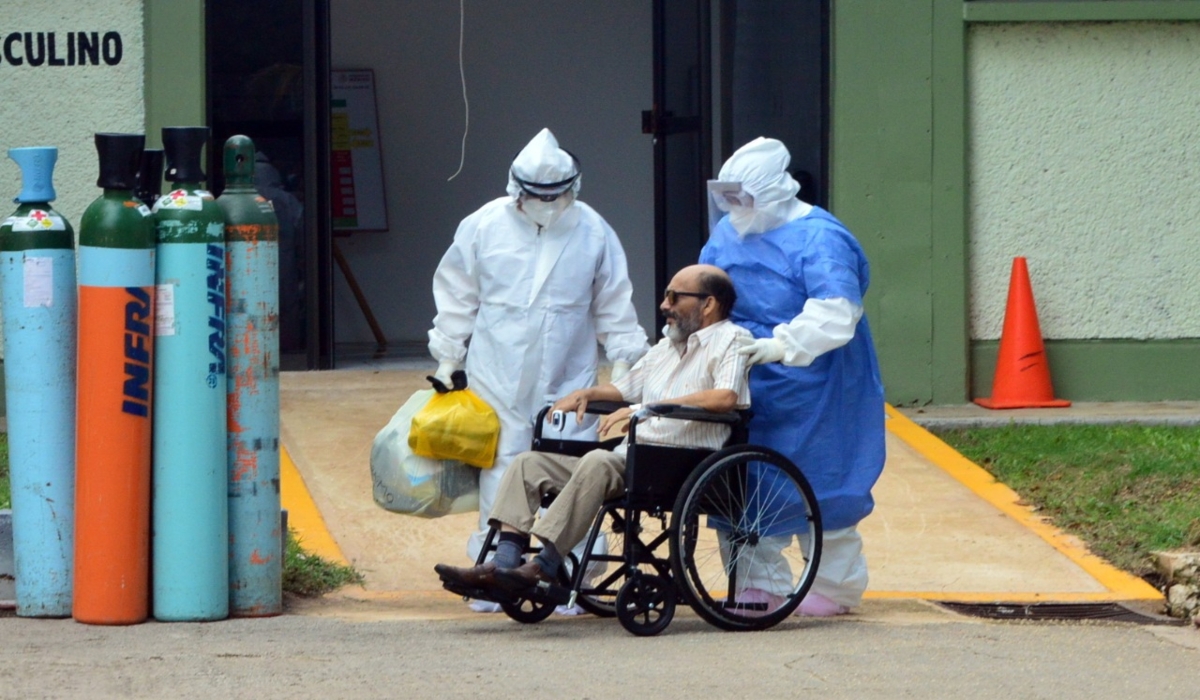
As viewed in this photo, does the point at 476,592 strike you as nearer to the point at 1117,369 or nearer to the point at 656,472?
the point at 656,472

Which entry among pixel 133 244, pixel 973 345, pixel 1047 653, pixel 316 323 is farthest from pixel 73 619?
pixel 973 345

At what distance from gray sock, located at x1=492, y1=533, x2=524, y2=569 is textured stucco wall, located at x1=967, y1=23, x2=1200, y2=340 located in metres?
4.60

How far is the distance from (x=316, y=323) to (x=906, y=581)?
165 inches

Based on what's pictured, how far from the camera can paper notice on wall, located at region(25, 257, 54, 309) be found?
543cm

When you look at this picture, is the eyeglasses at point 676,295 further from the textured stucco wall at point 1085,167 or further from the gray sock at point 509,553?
the textured stucco wall at point 1085,167

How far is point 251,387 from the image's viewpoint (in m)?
5.58

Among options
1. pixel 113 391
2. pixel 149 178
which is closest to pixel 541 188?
pixel 149 178

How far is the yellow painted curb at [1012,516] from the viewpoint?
638 centimetres

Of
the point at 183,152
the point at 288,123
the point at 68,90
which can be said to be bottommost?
the point at 183,152

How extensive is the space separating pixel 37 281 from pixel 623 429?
6.15 ft

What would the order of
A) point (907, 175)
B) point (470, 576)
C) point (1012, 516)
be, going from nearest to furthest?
point (470, 576) < point (1012, 516) < point (907, 175)

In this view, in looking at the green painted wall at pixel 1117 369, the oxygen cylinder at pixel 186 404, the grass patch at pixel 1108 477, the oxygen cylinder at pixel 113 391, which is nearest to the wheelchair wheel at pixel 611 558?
the oxygen cylinder at pixel 186 404

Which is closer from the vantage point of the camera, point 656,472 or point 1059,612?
point 656,472

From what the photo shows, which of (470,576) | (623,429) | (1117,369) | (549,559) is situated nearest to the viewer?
(470,576)
